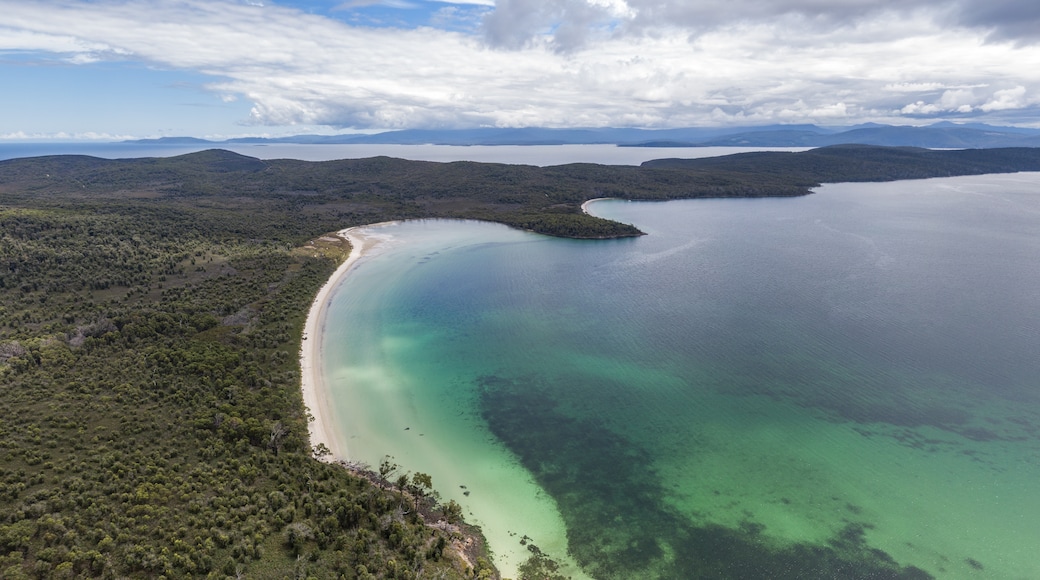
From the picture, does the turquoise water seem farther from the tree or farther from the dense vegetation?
the dense vegetation

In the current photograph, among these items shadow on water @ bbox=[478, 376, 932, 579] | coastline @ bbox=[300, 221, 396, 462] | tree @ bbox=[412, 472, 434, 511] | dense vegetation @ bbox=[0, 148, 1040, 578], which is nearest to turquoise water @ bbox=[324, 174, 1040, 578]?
shadow on water @ bbox=[478, 376, 932, 579]

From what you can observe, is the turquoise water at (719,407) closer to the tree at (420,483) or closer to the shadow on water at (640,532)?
the shadow on water at (640,532)

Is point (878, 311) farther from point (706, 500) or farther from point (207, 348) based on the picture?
point (207, 348)

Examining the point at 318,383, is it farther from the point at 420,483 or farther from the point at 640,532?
the point at 640,532

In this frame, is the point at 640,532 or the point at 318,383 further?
the point at 318,383

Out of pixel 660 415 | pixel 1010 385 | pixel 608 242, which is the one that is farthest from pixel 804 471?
pixel 608 242

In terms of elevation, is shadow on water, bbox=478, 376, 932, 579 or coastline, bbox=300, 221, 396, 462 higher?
coastline, bbox=300, 221, 396, 462

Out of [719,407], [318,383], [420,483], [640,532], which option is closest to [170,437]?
[318,383]
